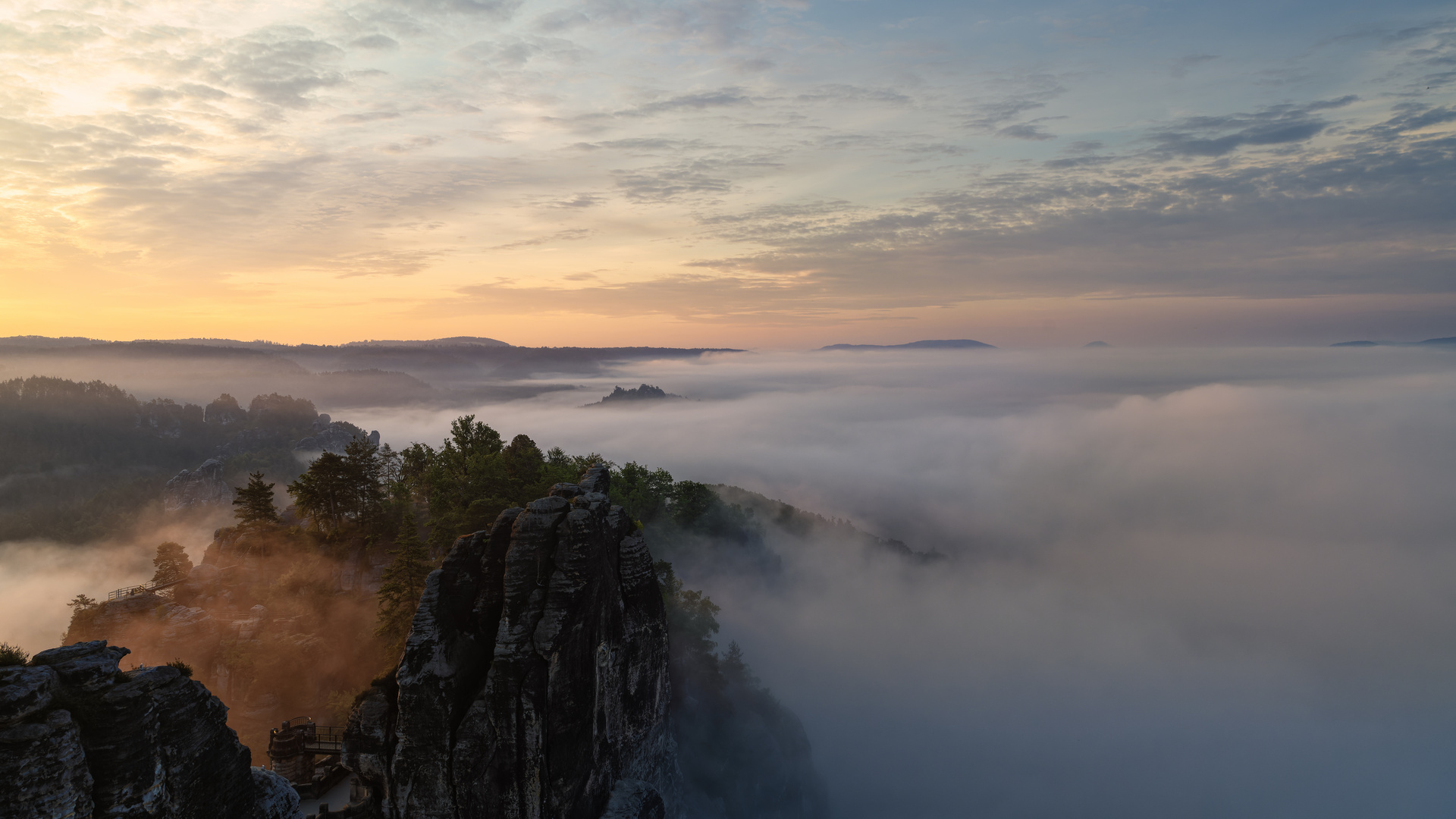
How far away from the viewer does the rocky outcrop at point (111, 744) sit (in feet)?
44.7

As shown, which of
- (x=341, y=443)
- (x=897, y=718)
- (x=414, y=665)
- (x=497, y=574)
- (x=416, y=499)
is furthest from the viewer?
(x=341, y=443)

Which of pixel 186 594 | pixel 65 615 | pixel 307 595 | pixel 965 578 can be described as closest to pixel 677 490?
pixel 307 595

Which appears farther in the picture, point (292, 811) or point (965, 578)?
point (965, 578)

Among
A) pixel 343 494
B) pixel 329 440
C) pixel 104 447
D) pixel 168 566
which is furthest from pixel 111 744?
pixel 104 447

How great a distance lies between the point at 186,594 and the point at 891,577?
14244cm

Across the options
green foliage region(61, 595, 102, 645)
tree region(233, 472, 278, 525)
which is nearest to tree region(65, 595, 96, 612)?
green foliage region(61, 595, 102, 645)

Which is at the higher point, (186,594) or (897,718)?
(186,594)

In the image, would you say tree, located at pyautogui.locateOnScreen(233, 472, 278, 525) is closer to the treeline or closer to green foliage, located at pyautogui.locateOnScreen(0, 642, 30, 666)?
green foliage, located at pyautogui.locateOnScreen(0, 642, 30, 666)

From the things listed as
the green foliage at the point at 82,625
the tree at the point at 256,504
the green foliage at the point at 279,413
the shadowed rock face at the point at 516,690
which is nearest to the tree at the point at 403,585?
the shadowed rock face at the point at 516,690

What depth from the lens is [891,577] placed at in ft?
506

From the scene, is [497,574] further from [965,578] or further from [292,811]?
[965,578]

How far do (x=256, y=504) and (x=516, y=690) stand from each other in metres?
41.1

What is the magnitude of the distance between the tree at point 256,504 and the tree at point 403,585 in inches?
788

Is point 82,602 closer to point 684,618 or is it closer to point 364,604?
point 364,604
